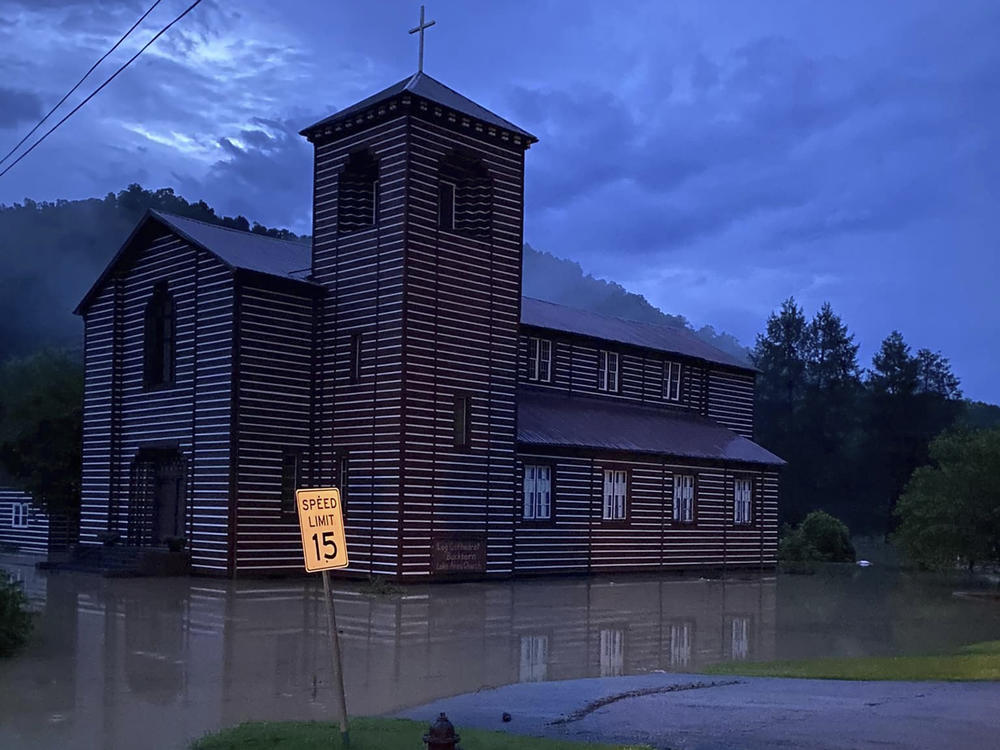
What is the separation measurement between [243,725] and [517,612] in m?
15.0

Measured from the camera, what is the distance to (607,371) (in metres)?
44.7

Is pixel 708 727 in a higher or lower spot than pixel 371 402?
lower

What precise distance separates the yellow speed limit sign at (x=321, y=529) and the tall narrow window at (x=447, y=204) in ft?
82.4

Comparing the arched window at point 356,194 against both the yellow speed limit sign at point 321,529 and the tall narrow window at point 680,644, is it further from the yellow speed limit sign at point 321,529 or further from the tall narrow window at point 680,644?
the yellow speed limit sign at point 321,529

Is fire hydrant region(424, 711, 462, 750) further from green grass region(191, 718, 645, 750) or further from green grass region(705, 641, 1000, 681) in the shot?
green grass region(705, 641, 1000, 681)

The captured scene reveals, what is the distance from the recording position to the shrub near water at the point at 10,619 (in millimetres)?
15852

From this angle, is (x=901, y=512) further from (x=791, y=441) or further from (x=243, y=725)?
(x=791, y=441)

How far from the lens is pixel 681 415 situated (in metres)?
47.7

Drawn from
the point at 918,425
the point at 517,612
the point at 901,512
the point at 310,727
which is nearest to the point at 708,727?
the point at 310,727

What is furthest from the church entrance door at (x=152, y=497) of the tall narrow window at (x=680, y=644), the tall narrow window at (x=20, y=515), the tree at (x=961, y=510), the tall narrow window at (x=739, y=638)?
the tree at (x=961, y=510)

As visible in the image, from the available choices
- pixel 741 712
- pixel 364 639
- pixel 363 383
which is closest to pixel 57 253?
pixel 363 383

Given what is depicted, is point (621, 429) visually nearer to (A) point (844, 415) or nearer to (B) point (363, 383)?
(B) point (363, 383)

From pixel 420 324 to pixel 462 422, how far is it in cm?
330

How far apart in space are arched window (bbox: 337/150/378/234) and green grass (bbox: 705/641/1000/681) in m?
21.1
